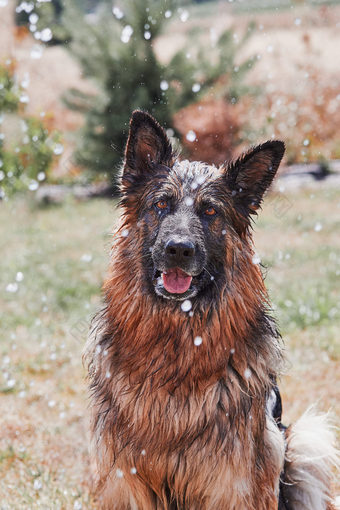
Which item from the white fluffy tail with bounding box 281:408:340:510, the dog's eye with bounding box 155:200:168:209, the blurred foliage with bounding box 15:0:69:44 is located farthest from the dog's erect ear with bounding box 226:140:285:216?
the blurred foliage with bounding box 15:0:69:44

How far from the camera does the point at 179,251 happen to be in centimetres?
253

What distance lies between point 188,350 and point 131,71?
1066 cm

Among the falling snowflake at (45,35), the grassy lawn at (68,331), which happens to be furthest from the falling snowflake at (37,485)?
the falling snowflake at (45,35)

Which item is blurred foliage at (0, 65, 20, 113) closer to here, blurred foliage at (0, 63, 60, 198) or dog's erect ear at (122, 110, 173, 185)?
blurred foliage at (0, 63, 60, 198)

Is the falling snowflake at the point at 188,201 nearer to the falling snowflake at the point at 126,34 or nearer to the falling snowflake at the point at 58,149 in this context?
the falling snowflake at the point at 126,34

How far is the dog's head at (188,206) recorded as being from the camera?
2.64 m

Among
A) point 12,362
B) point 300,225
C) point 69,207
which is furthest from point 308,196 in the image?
point 12,362

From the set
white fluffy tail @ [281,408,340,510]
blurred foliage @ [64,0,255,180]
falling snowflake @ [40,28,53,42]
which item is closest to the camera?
white fluffy tail @ [281,408,340,510]

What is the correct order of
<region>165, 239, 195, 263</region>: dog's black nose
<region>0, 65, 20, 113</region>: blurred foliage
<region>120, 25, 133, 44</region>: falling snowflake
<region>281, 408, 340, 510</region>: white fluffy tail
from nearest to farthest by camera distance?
<region>165, 239, 195, 263</region>: dog's black nose → <region>281, 408, 340, 510</region>: white fluffy tail → <region>120, 25, 133, 44</region>: falling snowflake → <region>0, 65, 20, 113</region>: blurred foliage

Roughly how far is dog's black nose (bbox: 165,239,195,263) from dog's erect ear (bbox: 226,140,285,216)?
0.43 meters

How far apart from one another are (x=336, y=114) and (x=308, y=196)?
11.6ft

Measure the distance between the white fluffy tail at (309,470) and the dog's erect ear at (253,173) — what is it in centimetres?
141

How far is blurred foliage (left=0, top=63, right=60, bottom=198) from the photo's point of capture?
1390cm

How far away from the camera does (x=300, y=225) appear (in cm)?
1112
